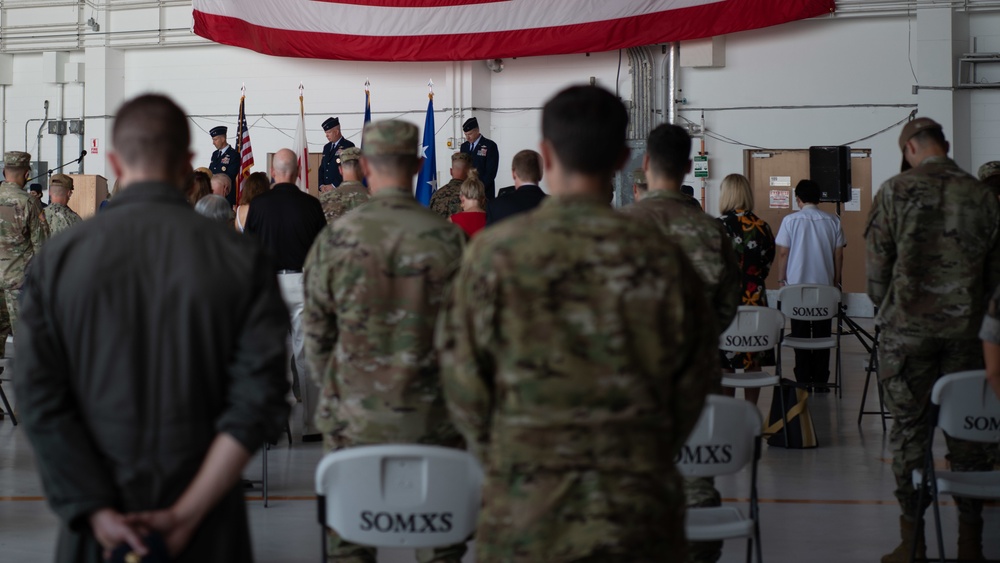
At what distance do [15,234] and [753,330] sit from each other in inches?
199

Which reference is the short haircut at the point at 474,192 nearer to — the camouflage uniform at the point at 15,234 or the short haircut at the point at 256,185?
the short haircut at the point at 256,185

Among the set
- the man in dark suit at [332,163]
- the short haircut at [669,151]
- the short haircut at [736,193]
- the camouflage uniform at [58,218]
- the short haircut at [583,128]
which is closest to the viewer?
the short haircut at [583,128]

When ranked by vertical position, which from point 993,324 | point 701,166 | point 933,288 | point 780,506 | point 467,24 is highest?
point 467,24

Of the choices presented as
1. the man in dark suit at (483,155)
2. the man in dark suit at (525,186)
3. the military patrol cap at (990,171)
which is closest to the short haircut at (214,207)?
the man in dark suit at (525,186)

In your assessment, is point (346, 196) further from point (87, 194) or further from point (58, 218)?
point (87, 194)

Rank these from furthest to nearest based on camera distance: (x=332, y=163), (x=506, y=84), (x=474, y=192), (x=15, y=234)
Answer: (x=506, y=84), (x=332, y=163), (x=15, y=234), (x=474, y=192)

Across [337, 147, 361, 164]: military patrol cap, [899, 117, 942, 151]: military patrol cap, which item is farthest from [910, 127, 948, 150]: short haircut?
[337, 147, 361, 164]: military patrol cap

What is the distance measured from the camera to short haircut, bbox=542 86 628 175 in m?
1.96

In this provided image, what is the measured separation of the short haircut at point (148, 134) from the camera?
6.37ft

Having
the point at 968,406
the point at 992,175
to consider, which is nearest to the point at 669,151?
the point at 968,406

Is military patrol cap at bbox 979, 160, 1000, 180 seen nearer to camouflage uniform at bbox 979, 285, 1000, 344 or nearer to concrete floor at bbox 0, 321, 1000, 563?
concrete floor at bbox 0, 321, 1000, 563

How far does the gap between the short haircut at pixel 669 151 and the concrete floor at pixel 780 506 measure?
1.61 metres

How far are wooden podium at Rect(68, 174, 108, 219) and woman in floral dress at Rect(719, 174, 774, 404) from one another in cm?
1015

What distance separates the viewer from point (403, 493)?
2627 millimetres
